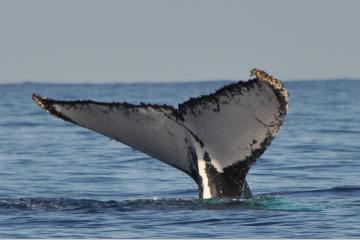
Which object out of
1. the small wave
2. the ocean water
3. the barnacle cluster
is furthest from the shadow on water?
the barnacle cluster

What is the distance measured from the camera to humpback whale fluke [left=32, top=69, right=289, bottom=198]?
9.04 meters

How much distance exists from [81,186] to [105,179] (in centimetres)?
85

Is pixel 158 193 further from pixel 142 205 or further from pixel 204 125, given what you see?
pixel 204 125

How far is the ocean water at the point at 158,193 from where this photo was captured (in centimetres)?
995

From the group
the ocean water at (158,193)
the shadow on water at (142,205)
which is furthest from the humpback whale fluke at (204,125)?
the shadow on water at (142,205)

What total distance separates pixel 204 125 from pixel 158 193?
431 centimetres

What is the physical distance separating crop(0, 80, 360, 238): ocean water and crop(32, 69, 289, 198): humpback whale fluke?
537 millimetres

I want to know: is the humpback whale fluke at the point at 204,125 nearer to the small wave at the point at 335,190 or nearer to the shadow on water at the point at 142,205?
the shadow on water at the point at 142,205

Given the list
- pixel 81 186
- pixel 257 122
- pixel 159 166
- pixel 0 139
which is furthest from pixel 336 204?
pixel 0 139

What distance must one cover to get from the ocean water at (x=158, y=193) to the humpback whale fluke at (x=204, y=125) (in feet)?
1.76

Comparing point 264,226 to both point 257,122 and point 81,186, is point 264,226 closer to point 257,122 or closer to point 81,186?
point 257,122

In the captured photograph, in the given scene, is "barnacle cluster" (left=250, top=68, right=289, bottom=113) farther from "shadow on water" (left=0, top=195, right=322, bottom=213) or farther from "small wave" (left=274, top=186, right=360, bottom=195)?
"small wave" (left=274, top=186, right=360, bottom=195)

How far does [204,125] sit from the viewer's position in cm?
950

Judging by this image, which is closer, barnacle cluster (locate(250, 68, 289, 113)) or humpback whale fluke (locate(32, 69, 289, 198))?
barnacle cluster (locate(250, 68, 289, 113))
